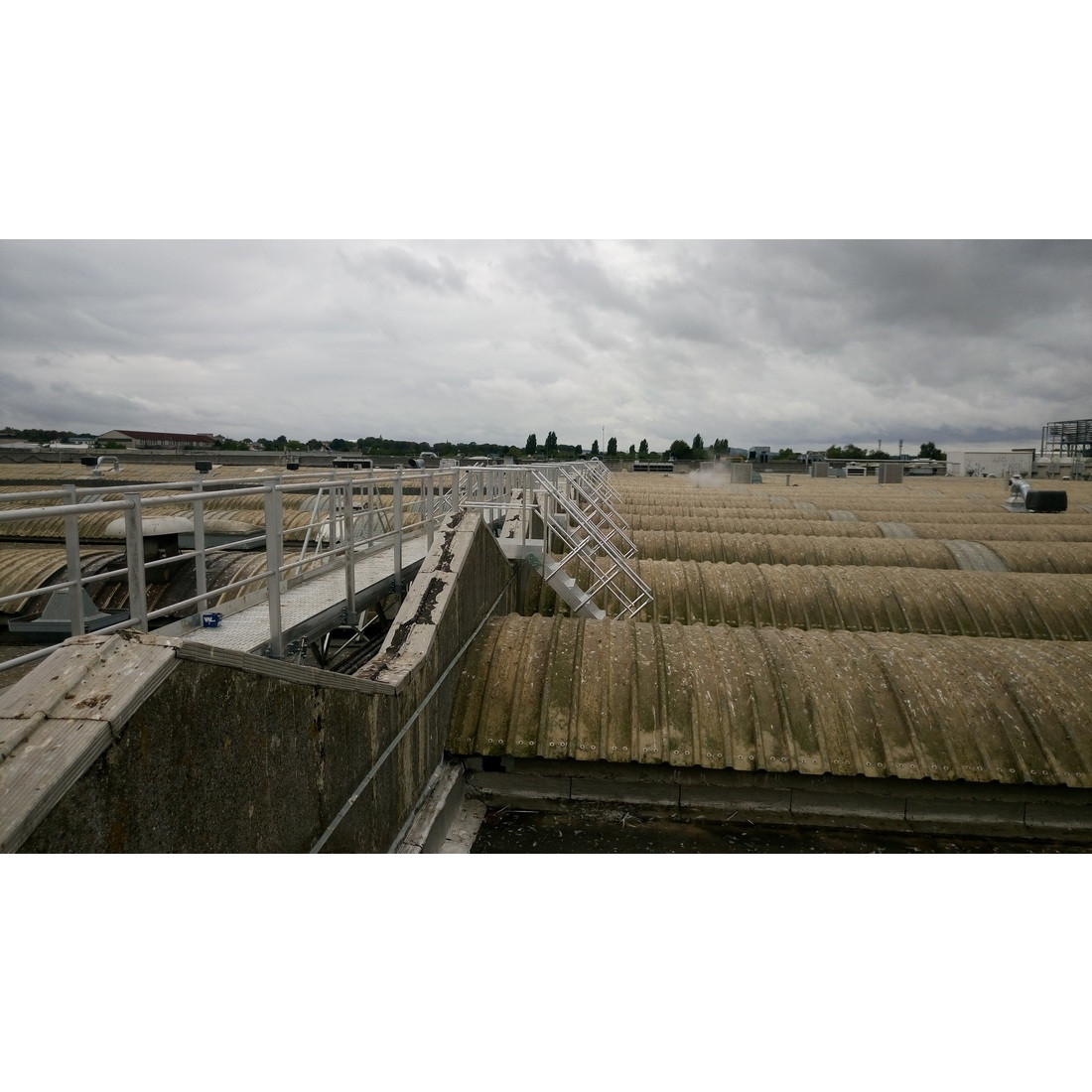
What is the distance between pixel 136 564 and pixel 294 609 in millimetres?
2522

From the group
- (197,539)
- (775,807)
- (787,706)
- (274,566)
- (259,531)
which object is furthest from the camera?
(259,531)

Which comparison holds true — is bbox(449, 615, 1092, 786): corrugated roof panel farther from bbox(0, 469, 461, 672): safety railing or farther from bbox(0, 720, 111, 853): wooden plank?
bbox(0, 720, 111, 853): wooden plank

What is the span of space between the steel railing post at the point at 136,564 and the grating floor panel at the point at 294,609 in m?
0.31

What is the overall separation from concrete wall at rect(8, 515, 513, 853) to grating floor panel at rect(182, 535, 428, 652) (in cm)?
40

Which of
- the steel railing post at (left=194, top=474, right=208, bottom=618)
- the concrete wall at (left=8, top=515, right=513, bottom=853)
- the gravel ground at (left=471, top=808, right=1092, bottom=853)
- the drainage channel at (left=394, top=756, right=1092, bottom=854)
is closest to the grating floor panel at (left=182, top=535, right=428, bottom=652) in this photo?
the steel railing post at (left=194, top=474, right=208, bottom=618)

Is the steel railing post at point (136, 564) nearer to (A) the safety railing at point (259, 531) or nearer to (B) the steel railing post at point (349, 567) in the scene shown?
(A) the safety railing at point (259, 531)

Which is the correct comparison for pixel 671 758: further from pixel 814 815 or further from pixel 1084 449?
pixel 1084 449

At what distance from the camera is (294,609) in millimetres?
5957

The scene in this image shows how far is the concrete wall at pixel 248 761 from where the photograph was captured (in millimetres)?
2461

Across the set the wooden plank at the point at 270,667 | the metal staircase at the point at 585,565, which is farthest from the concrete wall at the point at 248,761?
the metal staircase at the point at 585,565

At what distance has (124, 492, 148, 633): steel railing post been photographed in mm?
3434

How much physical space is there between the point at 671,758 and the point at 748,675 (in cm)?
144

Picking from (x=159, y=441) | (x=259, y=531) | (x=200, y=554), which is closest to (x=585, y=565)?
(x=259, y=531)

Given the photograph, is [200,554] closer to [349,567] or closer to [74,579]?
[74,579]
